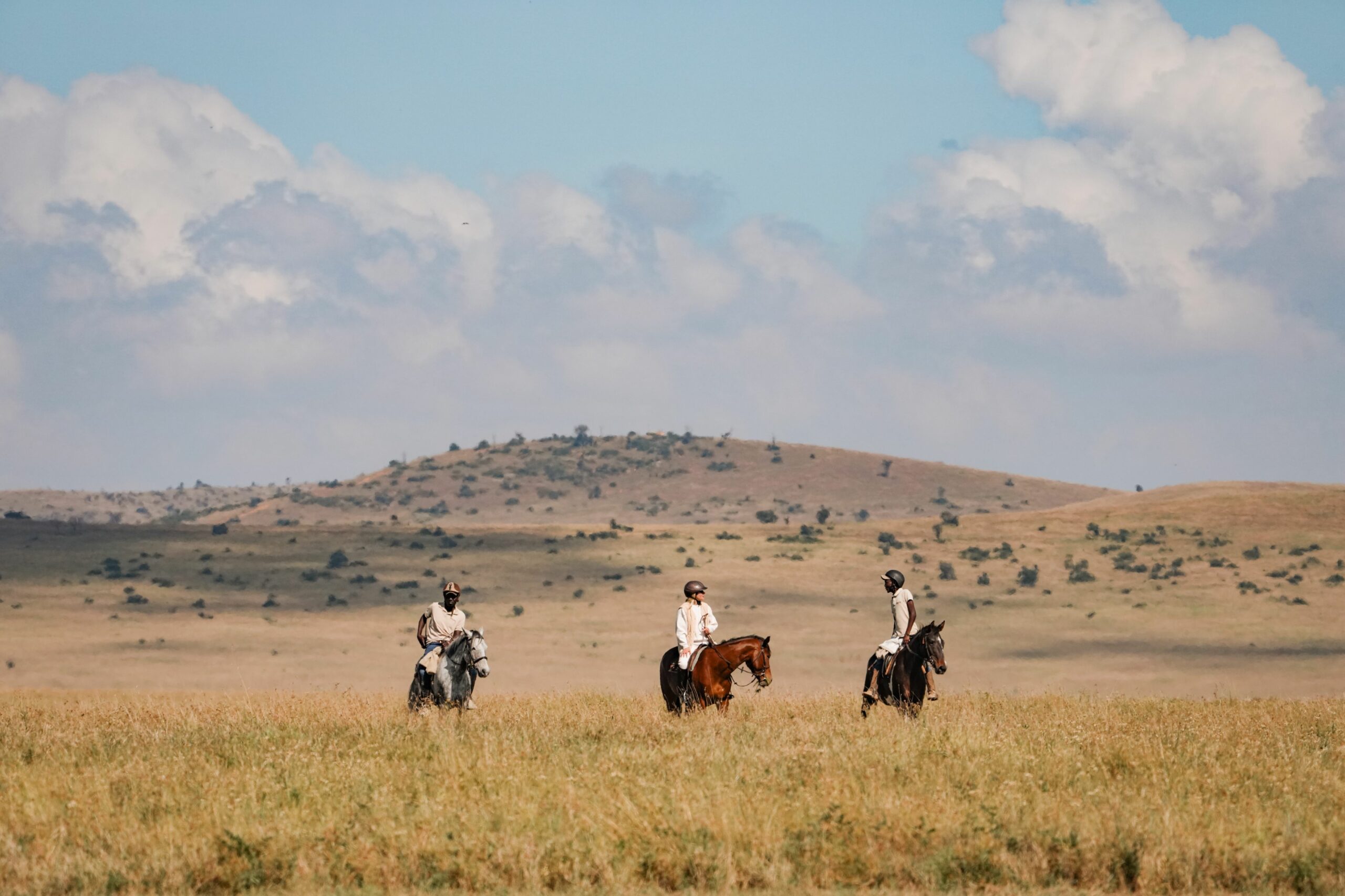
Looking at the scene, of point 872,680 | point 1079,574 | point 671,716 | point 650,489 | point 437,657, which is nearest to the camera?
point 671,716

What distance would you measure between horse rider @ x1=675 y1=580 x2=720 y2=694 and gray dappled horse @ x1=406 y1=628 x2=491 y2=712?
3.02 meters

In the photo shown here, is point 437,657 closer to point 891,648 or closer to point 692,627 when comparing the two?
point 692,627

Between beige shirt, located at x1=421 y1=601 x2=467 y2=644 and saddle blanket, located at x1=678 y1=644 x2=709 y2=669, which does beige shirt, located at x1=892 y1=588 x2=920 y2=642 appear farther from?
beige shirt, located at x1=421 y1=601 x2=467 y2=644

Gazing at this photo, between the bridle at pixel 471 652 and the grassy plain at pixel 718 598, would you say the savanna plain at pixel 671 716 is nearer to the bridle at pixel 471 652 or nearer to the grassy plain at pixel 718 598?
the grassy plain at pixel 718 598

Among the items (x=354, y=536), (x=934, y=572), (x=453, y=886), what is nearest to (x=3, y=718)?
(x=453, y=886)

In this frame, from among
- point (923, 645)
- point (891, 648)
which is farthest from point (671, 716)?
point (923, 645)

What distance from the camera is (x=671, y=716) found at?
2091cm

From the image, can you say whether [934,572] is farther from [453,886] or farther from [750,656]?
[453,886]

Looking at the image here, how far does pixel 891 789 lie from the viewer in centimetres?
1363

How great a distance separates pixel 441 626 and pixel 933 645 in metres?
7.54

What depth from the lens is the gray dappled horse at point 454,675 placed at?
21.3 m

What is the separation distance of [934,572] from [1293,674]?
27957mm

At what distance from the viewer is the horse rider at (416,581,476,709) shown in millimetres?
21641

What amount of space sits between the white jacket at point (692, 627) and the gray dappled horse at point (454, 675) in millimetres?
3049
